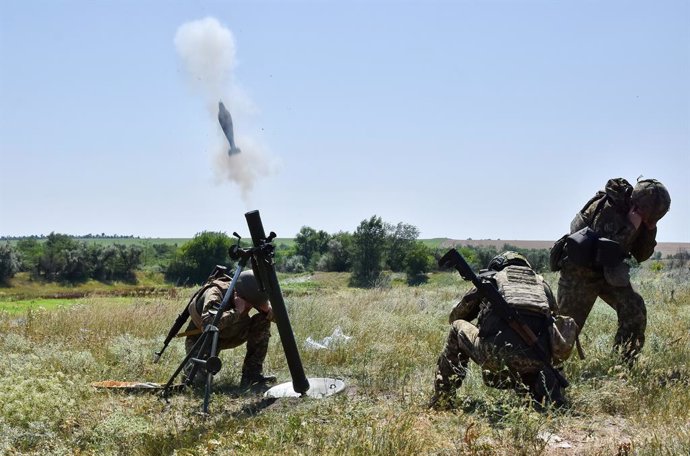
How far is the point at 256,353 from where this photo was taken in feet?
24.7

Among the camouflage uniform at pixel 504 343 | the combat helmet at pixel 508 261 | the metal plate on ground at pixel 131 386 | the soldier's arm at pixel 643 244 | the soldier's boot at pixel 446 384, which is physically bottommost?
the metal plate on ground at pixel 131 386

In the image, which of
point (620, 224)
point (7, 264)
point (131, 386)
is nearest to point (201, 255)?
point (7, 264)

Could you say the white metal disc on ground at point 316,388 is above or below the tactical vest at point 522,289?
below

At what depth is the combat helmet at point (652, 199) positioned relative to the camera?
22.2ft

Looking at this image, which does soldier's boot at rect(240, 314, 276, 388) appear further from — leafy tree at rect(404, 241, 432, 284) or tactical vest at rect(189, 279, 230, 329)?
leafy tree at rect(404, 241, 432, 284)

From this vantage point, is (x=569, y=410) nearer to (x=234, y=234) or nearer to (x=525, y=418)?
(x=525, y=418)

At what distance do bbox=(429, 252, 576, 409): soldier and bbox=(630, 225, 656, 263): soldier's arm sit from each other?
6.20 feet

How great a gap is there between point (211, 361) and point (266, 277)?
1.13 metres

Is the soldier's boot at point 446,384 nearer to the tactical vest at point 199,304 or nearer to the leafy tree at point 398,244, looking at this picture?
the tactical vest at point 199,304

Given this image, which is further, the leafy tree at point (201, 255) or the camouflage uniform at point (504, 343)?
the leafy tree at point (201, 255)

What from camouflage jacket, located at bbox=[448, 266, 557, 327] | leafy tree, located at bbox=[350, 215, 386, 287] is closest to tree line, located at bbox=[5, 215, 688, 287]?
leafy tree, located at bbox=[350, 215, 386, 287]

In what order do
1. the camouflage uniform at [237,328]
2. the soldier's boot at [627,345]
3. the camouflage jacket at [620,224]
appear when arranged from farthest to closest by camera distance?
the camouflage uniform at [237,328], the camouflage jacket at [620,224], the soldier's boot at [627,345]

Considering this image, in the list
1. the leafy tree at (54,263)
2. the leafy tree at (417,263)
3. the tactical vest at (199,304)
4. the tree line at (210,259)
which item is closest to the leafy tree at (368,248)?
the tree line at (210,259)

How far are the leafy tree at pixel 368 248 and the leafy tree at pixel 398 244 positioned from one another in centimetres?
76
